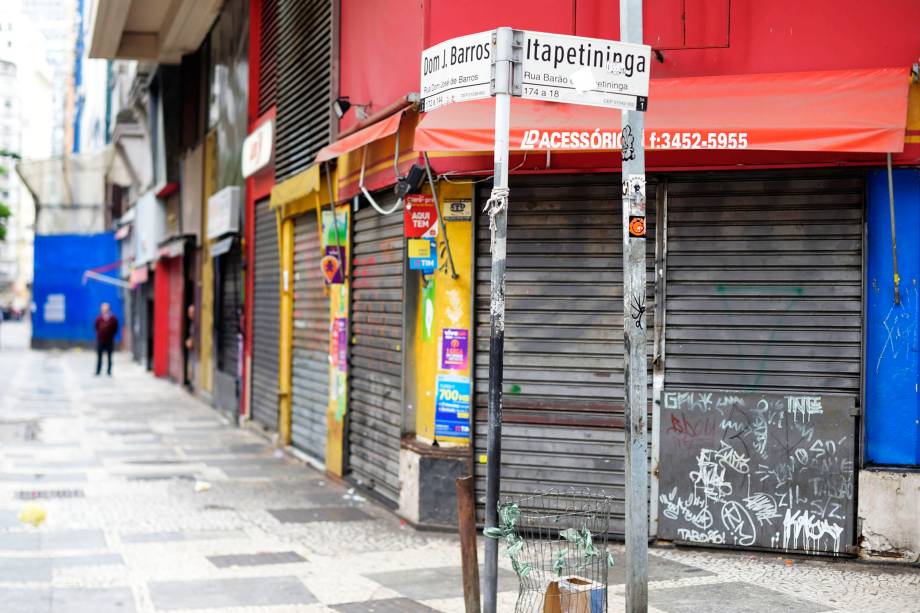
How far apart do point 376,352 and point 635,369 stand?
16.9 ft

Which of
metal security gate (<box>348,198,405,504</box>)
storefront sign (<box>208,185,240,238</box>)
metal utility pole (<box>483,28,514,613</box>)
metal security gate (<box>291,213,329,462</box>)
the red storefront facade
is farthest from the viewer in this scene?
storefront sign (<box>208,185,240,238</box>)

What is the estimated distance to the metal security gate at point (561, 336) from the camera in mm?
8383

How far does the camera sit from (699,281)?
26.8 ft

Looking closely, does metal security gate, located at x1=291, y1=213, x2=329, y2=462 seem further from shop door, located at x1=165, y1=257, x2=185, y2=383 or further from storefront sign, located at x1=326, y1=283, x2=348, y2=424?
shop door, located at x1=165, y1=257, x2=185, y2=383

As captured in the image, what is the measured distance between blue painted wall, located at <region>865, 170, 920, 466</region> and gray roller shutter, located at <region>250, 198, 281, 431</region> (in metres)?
8.96

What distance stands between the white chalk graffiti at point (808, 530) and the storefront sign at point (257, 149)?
9.43 m

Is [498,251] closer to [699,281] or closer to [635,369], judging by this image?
[635,369]

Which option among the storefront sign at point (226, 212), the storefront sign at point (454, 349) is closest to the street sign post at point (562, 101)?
the storefront sign at point (454, 349)

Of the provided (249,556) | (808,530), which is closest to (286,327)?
(249,556)

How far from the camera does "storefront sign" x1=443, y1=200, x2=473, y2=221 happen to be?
882cm

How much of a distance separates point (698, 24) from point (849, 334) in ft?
8.68

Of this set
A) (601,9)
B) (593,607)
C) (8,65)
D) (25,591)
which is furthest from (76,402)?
(593,607)

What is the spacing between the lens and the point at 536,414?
862cm

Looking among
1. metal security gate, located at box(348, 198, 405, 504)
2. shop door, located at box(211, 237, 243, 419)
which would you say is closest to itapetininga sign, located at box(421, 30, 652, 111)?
metal security gate, located at box(348, 198, 405, 504)
